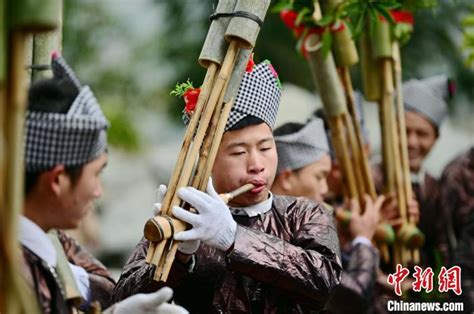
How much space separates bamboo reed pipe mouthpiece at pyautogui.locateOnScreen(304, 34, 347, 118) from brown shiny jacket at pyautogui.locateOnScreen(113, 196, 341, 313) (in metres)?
1.61

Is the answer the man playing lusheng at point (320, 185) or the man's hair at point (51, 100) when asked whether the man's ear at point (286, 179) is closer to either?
the man playing lusheng at point (320, 185)

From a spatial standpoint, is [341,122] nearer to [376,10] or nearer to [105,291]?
[376,10]

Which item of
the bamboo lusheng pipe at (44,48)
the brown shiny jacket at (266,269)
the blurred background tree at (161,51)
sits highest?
the blurred background tree at (161,51)

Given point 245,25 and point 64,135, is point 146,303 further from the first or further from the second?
point 245,25

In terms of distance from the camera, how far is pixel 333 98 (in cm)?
627

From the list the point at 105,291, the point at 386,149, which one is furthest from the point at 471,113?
the point at 105,291

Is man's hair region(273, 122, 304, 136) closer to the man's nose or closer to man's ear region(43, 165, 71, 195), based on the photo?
the man's nose

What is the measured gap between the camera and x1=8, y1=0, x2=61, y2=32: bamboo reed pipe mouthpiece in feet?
9.21

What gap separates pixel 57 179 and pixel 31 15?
2.52 ft

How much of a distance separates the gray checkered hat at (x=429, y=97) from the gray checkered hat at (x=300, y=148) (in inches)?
52.4

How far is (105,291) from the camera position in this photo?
4.85 meters

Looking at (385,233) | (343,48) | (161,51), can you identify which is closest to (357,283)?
(385,233)

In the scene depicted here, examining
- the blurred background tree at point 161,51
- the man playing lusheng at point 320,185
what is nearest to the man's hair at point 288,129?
the man playing lusheng at point 320,185

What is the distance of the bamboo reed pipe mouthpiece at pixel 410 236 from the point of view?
21.8 ft
